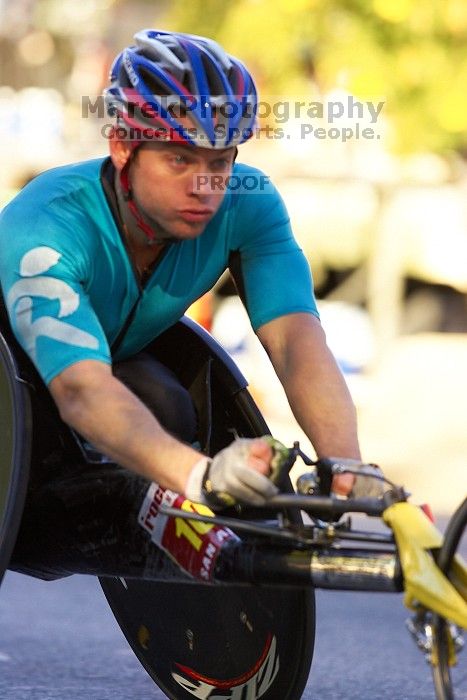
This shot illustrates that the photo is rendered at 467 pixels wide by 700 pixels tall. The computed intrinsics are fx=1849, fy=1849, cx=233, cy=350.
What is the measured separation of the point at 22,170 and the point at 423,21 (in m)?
8.20

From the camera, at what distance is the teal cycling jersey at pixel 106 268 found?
13.5ft

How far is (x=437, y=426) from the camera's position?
12.7 meters

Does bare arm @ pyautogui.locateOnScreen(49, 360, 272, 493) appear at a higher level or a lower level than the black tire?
higher

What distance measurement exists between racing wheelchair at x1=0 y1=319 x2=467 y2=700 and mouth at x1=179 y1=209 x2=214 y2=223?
507mm

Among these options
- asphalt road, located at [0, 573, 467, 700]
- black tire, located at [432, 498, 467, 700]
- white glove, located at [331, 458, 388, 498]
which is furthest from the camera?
asphalt road, located at [0, 573, 467, 700]

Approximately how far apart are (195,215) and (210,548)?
765 millimetres

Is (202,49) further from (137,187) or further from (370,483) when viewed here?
(370,483)

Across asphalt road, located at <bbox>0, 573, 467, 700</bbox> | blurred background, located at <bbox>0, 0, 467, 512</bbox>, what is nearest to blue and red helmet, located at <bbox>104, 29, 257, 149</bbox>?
asphalt road, located at <bbox>0, 573, 467, 700</bbox>

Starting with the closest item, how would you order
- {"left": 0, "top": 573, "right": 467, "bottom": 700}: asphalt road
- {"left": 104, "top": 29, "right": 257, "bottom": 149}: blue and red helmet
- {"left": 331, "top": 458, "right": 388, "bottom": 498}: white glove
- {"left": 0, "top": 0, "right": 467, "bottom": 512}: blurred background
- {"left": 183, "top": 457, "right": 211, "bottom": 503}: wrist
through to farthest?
{"left": 183, "top": 457, "right": 211, "bottom": 503}: wrist < {"left": 331, "top": 458, "right": 388, "bottom": 498}: white glove < {"left": 104, "top": 29, "right": 257, "bottom": 149}: blue and red helmet < {"left": 0, "top": 573, "right": 467, "bottom": 700}: asphalt road < {"left": 0, "top": 0, "right": 467, "bottom": 512}: blurred background

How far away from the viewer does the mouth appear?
426 centimetres

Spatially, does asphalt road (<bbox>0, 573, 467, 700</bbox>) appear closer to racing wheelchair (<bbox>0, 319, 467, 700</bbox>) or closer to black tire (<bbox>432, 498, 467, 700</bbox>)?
racing wheelchair (<bbox>0, 319, 467, 700</bbox>)

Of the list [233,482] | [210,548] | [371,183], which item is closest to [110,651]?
[210,548]

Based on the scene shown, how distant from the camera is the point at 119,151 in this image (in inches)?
172

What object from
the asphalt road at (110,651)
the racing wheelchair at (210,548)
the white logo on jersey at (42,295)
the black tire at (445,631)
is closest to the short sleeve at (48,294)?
the white logo on jersey at (42,295)
